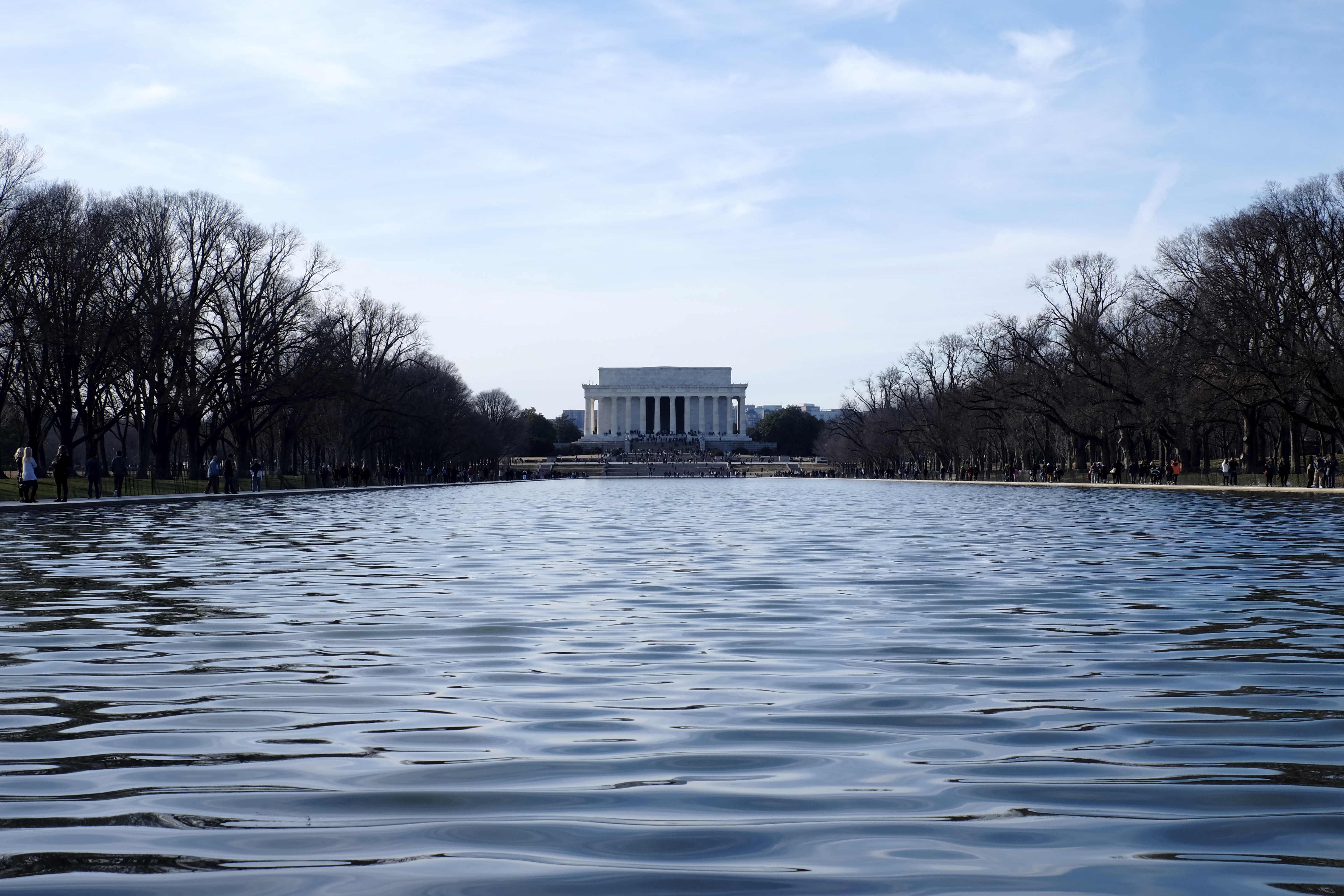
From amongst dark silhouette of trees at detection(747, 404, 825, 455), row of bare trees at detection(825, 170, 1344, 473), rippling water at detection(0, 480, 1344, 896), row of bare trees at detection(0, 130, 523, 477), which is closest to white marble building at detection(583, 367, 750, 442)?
dark silhouette of trees at detection(747, 404, 825, 455)

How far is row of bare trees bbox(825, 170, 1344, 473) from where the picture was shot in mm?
51406

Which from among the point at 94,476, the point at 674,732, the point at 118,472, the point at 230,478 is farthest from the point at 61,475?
the point at 674,732

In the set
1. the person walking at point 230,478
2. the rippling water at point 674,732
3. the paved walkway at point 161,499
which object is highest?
the person walking at point 230,478

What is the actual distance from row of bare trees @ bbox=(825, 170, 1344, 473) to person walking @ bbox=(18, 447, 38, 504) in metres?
40.6

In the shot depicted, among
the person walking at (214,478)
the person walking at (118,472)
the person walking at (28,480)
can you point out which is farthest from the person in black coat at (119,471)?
the person walking at (214,478)

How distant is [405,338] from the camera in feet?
280

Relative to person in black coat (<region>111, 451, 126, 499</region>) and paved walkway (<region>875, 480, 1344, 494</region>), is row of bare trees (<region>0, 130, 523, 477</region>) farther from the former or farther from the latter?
paved walkway (<region>875, 480, 1344, 494</region>)

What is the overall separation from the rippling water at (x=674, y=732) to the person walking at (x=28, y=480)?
24033mm

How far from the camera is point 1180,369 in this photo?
59.8 m

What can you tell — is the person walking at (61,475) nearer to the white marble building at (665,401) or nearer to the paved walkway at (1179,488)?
the paved walkway at (1179,488)

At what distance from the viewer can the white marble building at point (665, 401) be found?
191875 millimetres

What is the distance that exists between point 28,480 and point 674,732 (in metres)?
37.6

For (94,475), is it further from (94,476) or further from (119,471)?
(119,471)

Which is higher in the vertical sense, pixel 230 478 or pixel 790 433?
pixel 790 433
